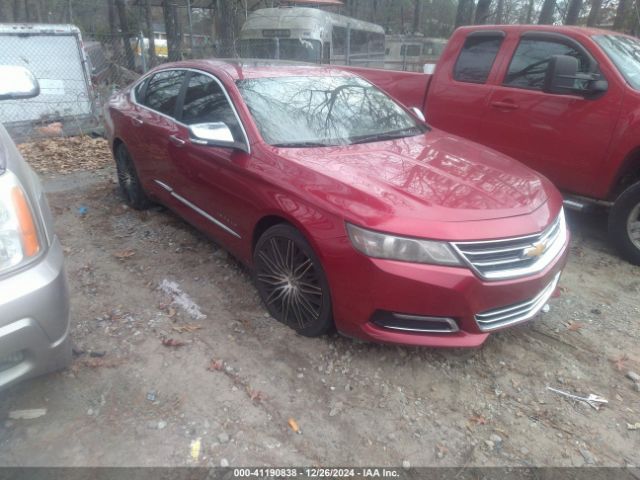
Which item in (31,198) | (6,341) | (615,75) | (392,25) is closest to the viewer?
(6,341)

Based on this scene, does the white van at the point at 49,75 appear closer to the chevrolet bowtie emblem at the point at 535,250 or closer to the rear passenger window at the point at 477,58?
the rear passenger window at the point at 477,58

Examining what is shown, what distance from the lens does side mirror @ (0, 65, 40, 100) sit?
2689 mm

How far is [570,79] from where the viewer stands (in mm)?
4230

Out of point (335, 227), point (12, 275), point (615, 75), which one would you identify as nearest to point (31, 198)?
point (12, 275)

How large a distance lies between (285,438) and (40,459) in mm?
1093

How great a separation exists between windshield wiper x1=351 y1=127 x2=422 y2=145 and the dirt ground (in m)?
1.36

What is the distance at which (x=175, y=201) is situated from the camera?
13.6 ft

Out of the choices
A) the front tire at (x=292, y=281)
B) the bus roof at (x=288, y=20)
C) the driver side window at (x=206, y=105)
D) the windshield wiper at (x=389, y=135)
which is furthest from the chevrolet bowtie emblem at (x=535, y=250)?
the bus roof at (x=288, y=20)

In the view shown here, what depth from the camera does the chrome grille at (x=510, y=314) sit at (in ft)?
8.37

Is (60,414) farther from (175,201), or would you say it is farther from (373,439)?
(175,201)

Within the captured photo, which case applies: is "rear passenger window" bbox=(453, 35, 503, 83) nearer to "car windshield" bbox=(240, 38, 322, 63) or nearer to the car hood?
the car hood

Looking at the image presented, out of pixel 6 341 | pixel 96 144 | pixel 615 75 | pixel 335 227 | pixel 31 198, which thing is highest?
pixel 615 75

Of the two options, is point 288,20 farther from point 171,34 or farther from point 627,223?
point 627,223

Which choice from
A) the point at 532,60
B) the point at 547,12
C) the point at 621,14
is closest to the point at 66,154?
the point at 532,60
